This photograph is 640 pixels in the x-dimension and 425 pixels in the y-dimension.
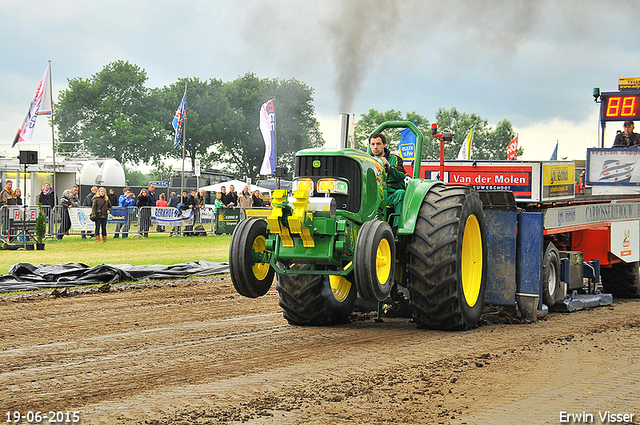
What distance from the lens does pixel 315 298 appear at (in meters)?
7.81

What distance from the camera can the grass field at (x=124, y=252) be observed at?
615 inches

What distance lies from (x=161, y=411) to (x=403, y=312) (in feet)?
15.1

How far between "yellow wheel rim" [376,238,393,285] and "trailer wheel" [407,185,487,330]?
0.58 m

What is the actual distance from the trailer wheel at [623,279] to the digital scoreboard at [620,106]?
376 cm

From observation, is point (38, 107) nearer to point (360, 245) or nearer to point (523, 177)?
point (523, 177)

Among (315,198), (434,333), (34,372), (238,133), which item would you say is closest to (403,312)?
(434,333)

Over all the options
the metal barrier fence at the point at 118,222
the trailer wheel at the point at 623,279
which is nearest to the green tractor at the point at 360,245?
the trailer wheel at the point at 623,279

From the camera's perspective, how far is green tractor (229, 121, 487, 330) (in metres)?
6.65

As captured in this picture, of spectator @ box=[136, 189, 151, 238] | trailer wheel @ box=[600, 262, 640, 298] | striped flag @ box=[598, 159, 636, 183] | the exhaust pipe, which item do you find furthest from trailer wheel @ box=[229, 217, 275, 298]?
spectator @ box=[136, 189, 151, 238]

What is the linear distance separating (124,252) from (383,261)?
12.6 meters

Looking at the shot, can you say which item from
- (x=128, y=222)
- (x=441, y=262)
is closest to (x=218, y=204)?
(x=128, y=222)

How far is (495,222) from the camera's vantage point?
27.9 ft

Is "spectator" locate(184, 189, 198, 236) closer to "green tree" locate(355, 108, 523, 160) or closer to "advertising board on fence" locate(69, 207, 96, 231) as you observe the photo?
"advertising board on fence" locate(69, 207, 96, 231)

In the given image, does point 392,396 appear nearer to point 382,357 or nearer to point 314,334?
point 382,357
